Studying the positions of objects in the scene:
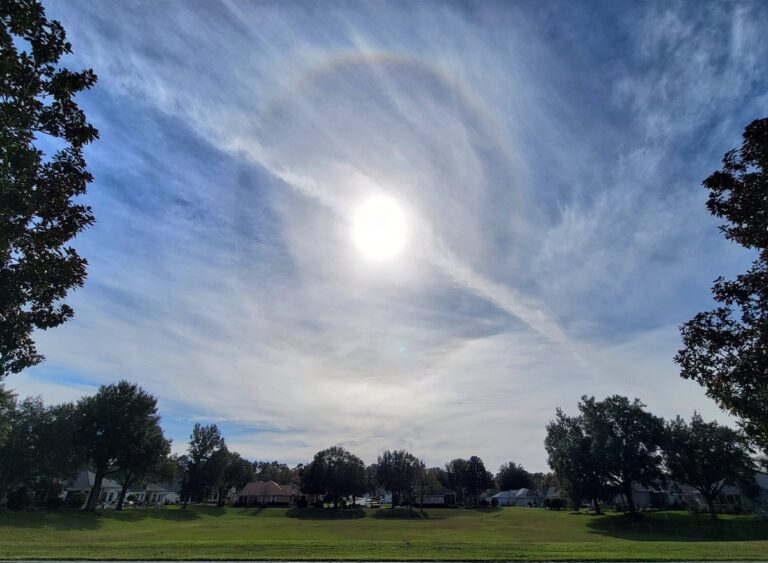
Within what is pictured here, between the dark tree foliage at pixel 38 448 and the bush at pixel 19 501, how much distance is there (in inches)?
131

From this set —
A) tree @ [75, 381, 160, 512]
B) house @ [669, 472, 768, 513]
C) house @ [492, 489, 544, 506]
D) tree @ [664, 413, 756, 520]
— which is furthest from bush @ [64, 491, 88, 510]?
house @ [492, 489, 544, 506]

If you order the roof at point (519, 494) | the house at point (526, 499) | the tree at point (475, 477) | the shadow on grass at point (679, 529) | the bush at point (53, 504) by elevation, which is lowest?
the shadow on grass at point (679, 529)

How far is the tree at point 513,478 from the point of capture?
144m

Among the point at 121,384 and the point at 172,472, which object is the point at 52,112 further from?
the point at 172,472

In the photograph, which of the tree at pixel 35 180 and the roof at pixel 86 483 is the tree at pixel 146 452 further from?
the tree at pixel 35 180

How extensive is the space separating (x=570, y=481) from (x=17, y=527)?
65.8 m

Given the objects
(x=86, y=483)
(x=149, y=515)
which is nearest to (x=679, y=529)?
(x=149, y=515)

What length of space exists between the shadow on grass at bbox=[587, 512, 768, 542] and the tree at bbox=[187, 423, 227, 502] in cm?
7354

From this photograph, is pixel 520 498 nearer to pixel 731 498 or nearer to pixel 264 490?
pixel 731 498

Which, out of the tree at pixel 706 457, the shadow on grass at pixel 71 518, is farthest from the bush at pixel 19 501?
the tree at pixel 706 457

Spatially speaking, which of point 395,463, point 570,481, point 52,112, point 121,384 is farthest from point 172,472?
point 52,112

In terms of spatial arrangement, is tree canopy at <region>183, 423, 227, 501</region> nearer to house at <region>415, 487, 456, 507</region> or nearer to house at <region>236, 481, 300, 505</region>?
house at <region>236, 481, 300, 505</region>

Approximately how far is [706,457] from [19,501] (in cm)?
8759

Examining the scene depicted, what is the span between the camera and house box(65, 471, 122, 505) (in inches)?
3073
